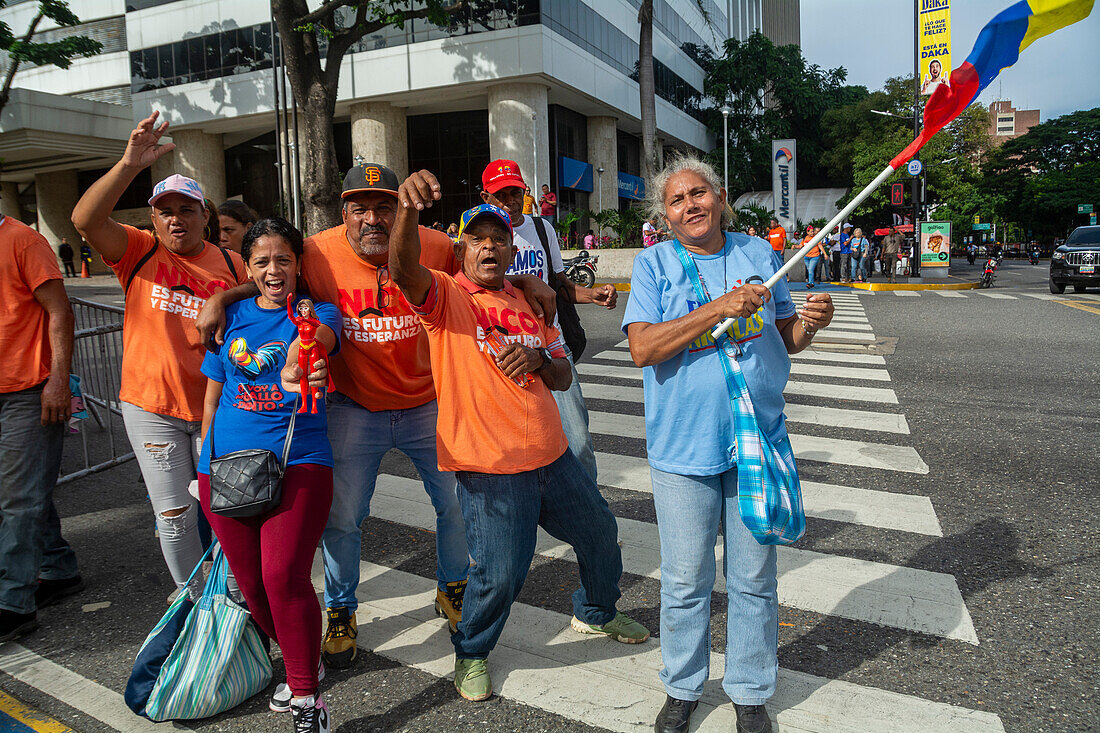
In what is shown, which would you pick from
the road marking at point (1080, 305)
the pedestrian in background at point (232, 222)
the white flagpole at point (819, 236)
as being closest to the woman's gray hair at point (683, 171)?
the white flagpole at point (819, 236)

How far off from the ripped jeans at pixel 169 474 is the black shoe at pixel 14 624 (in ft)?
2.69

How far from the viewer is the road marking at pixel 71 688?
2.93 meters

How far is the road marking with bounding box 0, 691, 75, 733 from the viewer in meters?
2.88

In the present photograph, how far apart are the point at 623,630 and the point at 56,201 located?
48.6 meters

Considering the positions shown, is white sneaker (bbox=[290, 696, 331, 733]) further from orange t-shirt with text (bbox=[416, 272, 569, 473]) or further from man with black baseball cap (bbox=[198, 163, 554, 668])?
orange t-shirt with text (bbox=[416, 272, 569, 473])

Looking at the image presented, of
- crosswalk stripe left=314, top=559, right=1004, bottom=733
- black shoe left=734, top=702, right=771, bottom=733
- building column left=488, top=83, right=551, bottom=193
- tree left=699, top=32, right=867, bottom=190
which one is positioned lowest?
crosswalk stripe left=314, top=559, right=1004, bottom=733

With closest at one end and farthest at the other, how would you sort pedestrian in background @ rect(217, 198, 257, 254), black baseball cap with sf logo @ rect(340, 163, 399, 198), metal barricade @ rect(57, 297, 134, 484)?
1. black baseball cap with sf logo @ rect(340, 163, 399, 198)
2. pedestrian in background @ rect(217, 198, 257, 254)
3. metal barricade @ rect(57, 297, 134, 484)

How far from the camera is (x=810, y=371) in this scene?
32.2ft

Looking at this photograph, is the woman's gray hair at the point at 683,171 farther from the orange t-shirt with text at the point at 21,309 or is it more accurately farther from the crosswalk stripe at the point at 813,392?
the crosswalk stripe at the point at 813,392

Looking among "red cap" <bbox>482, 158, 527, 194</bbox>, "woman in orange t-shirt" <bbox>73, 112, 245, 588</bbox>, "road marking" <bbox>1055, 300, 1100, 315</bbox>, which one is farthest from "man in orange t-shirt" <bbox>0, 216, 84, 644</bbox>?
"road marking" <bbox>1055, 300, 1100, 315</bbox>

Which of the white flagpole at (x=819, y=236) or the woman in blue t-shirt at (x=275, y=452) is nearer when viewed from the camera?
the white flagpole at (x=819, y=236)

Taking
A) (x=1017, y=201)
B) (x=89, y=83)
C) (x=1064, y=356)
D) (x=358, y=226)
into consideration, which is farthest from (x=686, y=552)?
(x=1017, y=201)

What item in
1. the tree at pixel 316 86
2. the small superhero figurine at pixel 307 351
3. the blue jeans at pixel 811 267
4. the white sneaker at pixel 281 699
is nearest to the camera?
the small superhero figurine at pixel 307 351

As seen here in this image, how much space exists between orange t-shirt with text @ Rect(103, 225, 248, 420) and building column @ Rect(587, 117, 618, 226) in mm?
33885
